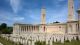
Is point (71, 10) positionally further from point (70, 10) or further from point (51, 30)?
point (51, 30)

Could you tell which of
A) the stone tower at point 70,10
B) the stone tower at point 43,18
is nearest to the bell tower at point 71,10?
the stone tower at point 70,10

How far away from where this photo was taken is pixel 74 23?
38.0 m

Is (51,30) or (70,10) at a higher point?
(70,10)

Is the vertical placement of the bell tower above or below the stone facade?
above

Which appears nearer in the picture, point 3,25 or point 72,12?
point 72,12

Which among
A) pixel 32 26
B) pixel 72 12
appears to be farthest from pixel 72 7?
pixel 32 26

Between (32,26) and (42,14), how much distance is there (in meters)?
11.5

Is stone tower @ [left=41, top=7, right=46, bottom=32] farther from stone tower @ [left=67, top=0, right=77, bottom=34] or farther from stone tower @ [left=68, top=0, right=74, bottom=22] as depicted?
stone tower @ [left=68, top=0, right=74, bottom=22]

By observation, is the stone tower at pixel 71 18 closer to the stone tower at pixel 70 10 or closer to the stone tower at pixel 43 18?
the stone tower at pixel 70 10

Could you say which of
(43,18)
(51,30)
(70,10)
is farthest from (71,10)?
(51,30)

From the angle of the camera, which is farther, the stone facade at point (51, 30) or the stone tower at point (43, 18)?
the stone tower at point (43, 18)

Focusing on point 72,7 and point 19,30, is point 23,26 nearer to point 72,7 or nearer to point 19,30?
point 19,30

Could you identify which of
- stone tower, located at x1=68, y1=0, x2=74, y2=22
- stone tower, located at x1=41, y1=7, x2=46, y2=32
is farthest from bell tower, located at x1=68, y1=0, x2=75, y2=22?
stone tower, located at x1=41, y1=7, x2=46, y2=32

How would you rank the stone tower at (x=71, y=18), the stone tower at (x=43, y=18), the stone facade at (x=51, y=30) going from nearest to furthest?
the stone facade at (x=51, y=30) < the stone tower at (x=71, y=18) < the stone tower at (x=43, y=18)
